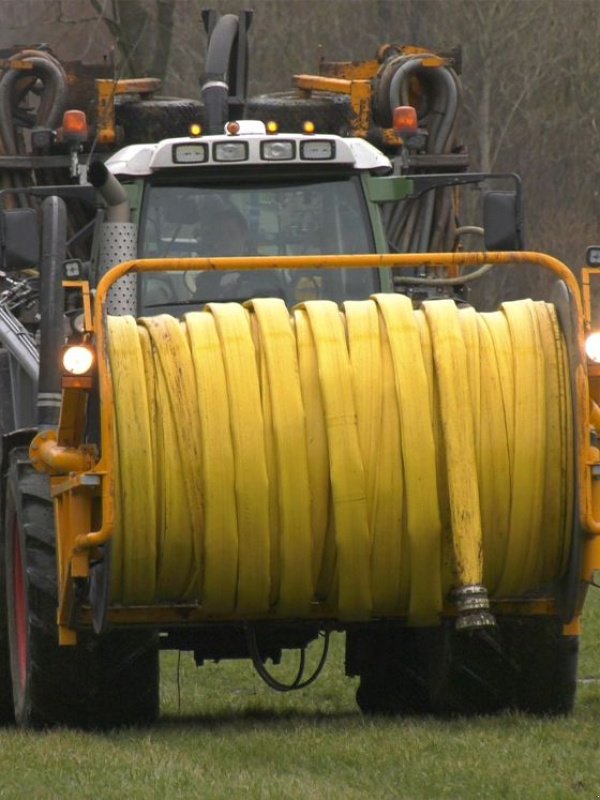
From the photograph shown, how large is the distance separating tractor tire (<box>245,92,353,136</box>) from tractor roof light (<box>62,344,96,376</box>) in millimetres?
4844

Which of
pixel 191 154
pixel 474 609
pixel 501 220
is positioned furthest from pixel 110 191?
pixel 474 609

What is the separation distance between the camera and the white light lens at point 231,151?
9.34 meters

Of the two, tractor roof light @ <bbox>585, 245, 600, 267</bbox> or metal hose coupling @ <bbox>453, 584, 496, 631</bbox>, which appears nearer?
metal hose coupling @ <bbox>453, 584, 496, 631</bbox>

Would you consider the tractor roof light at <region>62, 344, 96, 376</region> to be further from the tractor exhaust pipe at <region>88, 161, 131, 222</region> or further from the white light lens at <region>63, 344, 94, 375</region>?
the tractor exhaust pipe at <region>88, 161, 131, 222</region>

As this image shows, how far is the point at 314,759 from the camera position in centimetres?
707

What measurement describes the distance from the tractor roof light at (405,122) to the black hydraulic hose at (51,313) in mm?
3241

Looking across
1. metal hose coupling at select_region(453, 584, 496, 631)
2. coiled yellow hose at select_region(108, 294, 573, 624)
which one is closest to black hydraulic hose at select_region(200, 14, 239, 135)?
coiled yellow hose at select_region(108, 294, 573, 624)

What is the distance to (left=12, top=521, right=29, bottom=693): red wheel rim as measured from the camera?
8445 millimetres

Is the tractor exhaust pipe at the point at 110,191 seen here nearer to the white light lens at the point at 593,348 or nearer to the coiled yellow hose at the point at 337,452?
the coiled yellow hose at the point at 337,452

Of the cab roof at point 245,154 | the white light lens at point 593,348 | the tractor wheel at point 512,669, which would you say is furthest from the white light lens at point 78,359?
the cab roof at point 245,154

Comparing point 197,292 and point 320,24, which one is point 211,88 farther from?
point 320,24

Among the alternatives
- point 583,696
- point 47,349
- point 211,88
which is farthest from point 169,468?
point 211,88

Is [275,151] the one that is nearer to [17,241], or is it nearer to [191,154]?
[191,154]

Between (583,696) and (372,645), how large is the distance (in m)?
0.92
